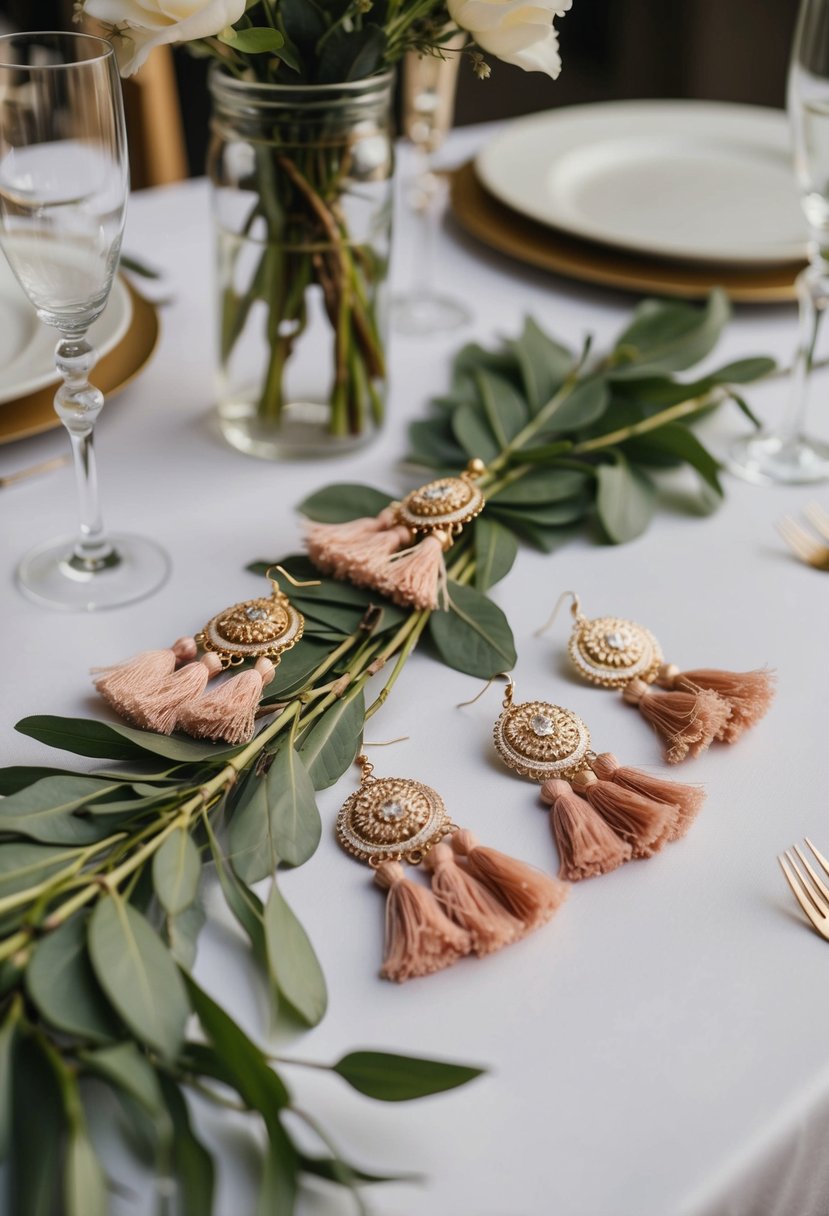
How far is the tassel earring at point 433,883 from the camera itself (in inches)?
20.2

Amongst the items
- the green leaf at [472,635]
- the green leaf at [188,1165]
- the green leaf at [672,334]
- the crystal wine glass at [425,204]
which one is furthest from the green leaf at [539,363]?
the green leaf at [188,1165]

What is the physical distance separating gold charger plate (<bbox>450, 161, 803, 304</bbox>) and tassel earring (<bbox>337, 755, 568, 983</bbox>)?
0.68 metres

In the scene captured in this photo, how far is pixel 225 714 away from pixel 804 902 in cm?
30

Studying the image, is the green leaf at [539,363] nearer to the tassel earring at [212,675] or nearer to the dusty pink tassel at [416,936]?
the tassel earring at [212,675]

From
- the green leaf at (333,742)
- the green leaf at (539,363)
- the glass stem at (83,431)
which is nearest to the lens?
the green leaf at (333,742)

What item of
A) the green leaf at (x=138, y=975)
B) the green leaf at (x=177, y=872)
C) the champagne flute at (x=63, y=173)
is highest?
the champagne flute at (x=63, y=173)

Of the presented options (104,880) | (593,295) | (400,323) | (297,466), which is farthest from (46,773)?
(593,295)

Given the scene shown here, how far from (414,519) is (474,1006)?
13.4 inches

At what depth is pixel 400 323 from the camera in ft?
3.64

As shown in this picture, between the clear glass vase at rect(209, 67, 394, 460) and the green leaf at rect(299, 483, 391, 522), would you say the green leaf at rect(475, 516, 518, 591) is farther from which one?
the clear glass vase at rect(209, 67, 394, 460)

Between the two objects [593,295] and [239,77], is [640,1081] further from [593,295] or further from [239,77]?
[593,295]

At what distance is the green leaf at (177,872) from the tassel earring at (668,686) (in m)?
0.27

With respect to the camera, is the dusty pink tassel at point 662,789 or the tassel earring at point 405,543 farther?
the tassel earring at point 405,543

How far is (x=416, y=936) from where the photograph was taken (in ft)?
1.68
